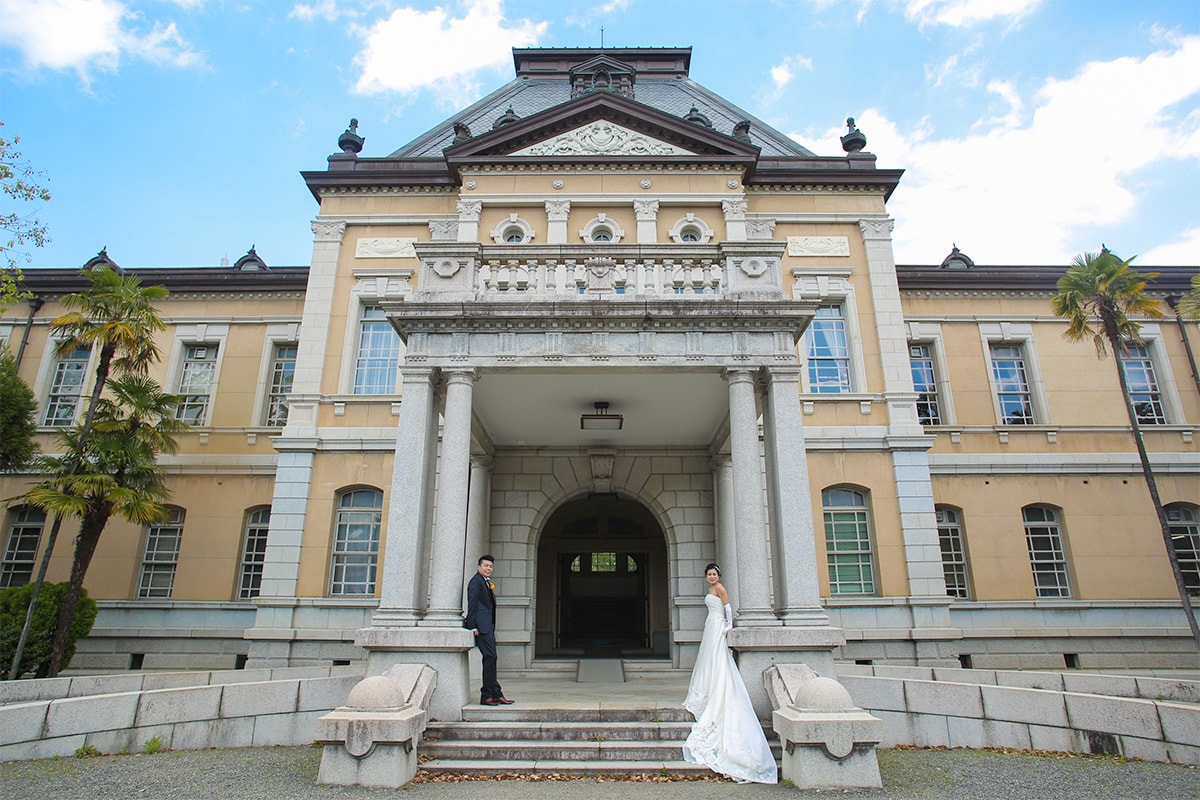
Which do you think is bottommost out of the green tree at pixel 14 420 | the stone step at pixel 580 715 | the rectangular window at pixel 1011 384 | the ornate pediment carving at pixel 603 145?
the stone step at pixel 580 715

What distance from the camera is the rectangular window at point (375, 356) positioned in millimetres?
15680

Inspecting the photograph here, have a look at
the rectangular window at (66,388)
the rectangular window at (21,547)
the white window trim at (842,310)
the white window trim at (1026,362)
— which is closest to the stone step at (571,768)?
the white window trim at (842,310)

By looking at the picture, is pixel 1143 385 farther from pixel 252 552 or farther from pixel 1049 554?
pixel 252 552

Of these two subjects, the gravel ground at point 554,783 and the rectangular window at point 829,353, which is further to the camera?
the rectangular window at point 829,353

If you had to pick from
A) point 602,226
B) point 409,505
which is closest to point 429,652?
point 409,505

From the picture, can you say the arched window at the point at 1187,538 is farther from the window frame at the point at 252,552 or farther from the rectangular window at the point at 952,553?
the window frame at the point at 252,552

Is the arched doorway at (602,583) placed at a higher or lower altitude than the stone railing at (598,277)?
lower

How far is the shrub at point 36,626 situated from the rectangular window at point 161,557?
2.32 meters

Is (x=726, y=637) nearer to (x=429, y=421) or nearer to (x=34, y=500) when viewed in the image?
(x=429, y=421)

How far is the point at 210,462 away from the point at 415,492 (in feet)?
35.8

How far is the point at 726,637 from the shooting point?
7781 millimetres

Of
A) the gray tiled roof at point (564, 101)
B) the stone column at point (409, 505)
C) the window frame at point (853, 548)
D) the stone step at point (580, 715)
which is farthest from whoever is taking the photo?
the gray tiled roof at point (564, 101)

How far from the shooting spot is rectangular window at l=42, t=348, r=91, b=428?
17688 mm

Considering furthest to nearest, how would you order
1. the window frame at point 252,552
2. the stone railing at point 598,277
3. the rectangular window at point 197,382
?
the rectangular window at point 197,382, the window frame at point 252,552, the stone railing at point 598,277
